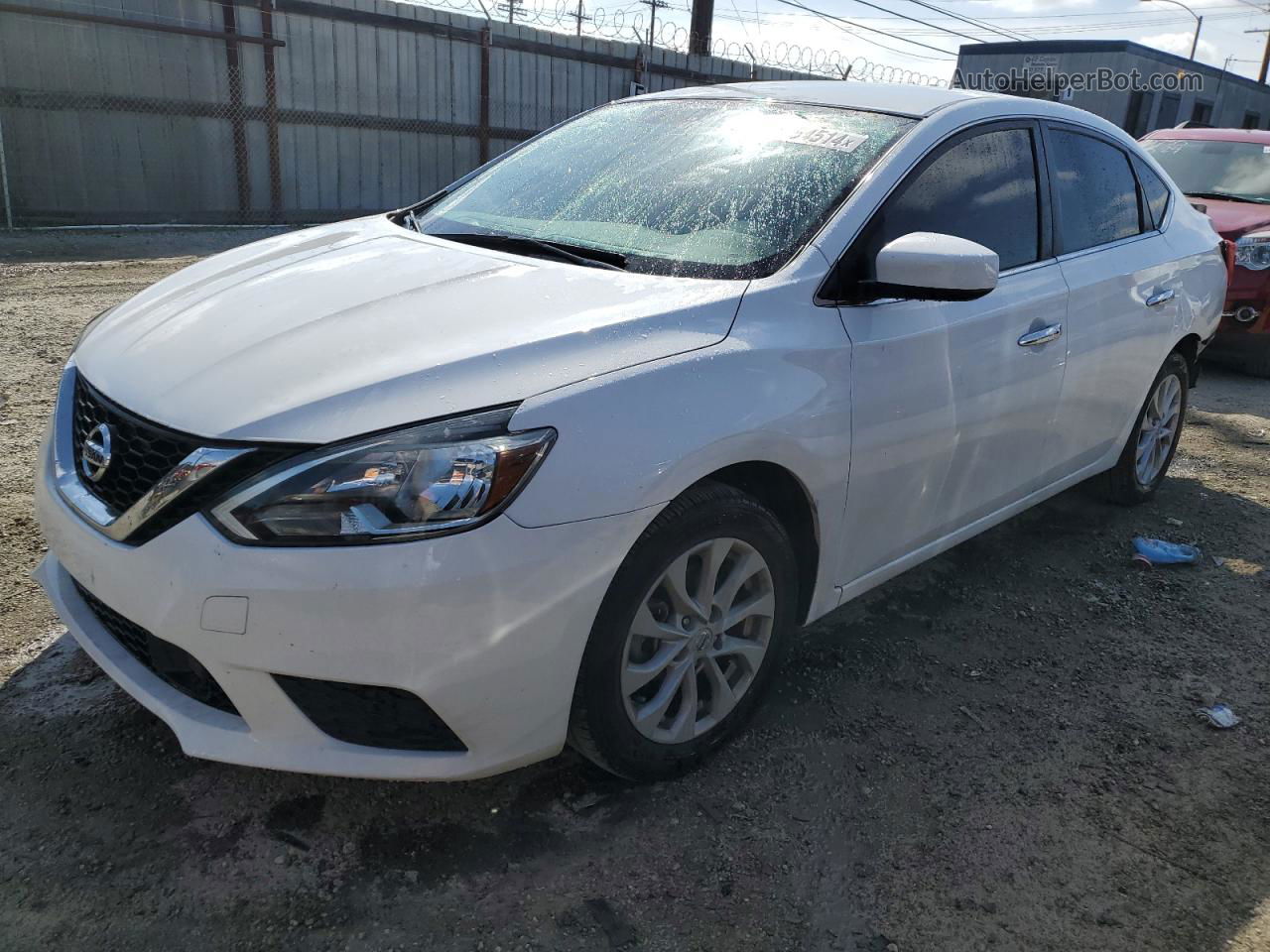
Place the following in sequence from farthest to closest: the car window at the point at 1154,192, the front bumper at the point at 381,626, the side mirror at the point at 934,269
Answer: the car window at the point at 1154,192
the side mirror at the point at 934,269
the front bumper at the point at 381,626

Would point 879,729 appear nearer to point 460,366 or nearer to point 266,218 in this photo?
point 460,366

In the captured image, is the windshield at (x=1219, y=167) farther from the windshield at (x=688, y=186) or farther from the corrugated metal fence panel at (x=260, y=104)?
the corrugated metal fence panel at (x=260, y=104)

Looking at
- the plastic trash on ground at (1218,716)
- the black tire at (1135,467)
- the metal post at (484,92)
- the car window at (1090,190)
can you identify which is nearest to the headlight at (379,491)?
the plastic trash on ground at (1218,716)

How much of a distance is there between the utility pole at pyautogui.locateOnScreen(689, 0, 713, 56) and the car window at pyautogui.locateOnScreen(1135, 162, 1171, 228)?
43.7ft

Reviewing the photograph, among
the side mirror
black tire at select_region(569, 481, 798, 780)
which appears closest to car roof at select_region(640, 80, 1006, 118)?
the side mirror

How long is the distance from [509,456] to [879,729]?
58.9 inches

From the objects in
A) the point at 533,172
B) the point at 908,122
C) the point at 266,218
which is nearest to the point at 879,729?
the point at 908,122

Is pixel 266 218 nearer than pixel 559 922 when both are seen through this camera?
No

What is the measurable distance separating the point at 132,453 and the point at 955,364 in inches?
86.2

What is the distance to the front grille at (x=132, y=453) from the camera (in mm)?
2079

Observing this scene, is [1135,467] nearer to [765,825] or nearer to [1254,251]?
[765,825]

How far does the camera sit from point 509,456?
2.01 meters

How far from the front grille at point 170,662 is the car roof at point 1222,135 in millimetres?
9582

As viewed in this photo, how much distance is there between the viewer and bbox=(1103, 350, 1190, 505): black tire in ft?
14.7
